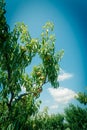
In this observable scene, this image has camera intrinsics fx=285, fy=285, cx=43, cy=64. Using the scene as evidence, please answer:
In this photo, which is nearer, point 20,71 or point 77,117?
point 20,71

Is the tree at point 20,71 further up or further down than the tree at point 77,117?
further down

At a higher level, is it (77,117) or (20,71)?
(77,117)

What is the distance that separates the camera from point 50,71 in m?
18.0

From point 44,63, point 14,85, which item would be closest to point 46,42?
point 44,63

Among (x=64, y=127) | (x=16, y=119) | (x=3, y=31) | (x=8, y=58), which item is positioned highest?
(x=64, y=127)

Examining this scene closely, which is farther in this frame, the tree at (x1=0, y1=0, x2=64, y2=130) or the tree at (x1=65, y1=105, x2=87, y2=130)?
the tree at (x1=65, y1=105, x2=87, y2=130)

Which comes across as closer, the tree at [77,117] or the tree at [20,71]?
the tree at [20,71]

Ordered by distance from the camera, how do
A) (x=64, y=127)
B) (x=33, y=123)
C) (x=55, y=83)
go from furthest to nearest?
(x=64, y=127) → (x=33, y=123) → (x=55, y=83)

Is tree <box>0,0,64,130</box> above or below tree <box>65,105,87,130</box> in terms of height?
below

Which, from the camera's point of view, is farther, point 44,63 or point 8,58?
point 44,63

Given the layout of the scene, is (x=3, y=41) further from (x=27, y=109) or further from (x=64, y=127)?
(x=64, y=127)

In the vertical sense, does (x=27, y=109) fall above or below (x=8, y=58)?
below

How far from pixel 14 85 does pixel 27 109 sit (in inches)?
76.8

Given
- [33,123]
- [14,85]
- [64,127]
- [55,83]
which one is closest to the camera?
[14,85]
